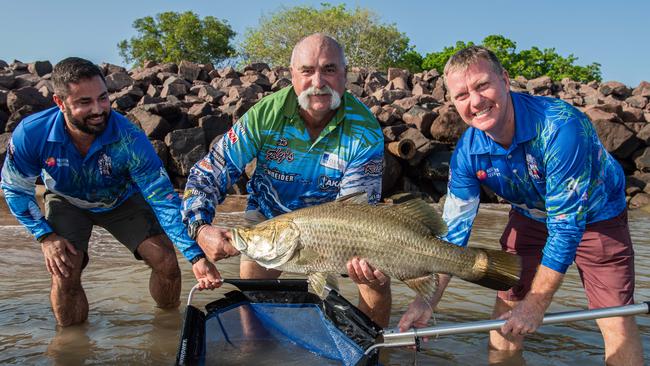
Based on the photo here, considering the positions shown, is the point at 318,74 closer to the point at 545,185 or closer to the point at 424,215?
the point at 424,215

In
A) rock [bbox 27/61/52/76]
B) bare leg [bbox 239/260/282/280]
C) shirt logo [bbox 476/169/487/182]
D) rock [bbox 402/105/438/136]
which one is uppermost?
rock [bbox 27/61/52/76]

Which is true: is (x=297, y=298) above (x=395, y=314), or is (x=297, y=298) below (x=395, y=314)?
above

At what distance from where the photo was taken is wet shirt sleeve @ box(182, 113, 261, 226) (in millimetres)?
4609

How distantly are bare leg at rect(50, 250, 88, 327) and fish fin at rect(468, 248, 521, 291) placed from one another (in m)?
3.46

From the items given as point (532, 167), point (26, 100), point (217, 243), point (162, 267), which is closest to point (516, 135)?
point (532, 167)

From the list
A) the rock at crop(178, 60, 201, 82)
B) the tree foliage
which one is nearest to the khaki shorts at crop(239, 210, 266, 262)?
the rock at crop(178, 60, 201, 82)

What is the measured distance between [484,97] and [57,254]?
11.7 ft

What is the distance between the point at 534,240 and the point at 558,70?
136 ft

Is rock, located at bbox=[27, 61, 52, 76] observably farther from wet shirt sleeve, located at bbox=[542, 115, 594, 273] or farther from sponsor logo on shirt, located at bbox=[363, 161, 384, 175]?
wet shirt sleeve, located at bbox=[542, 115, 594, 273]

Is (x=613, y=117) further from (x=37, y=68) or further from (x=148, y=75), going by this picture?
(x=37, y=68)

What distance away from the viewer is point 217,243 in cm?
408

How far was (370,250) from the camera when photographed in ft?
12.3

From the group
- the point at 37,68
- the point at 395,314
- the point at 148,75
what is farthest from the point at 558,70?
the point at 395,314

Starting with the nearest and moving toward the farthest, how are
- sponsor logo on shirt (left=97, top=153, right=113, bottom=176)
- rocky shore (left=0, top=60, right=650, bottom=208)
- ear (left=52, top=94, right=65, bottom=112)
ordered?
ear (left=52, top=94, right=65, bottom=112) → sponsor logo on shirt (left=97, top=153, right=113, bottom=176) → rocky shore (left=0, top=60, right=650, bottom=208)
